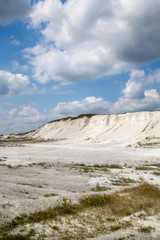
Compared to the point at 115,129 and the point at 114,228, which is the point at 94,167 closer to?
the point at 114,228

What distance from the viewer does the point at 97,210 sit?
24.7 feet

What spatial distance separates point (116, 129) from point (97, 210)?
54.1 metres

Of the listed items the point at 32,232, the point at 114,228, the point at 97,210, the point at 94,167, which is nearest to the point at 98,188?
the point at 97,210

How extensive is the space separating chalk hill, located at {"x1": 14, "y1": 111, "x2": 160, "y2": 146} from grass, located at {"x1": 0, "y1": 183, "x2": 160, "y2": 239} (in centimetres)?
3258

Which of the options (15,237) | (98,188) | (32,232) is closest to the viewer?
(15,237)

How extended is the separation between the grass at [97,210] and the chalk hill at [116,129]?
1283 inches

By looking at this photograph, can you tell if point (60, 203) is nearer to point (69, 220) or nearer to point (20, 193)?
point (69, 220)

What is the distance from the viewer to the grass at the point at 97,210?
638 cm

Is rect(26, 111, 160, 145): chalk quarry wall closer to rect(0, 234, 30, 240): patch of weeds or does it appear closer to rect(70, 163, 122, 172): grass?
rect(70, 163, 122, 172): grass

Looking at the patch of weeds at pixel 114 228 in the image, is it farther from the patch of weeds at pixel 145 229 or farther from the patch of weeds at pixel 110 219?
the patch of weeds at pixel 145 229

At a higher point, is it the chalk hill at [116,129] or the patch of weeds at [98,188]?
the chalk hill at [116,129]

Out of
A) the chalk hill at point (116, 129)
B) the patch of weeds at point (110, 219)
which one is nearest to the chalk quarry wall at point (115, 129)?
the chalk hill at point (116, 129)

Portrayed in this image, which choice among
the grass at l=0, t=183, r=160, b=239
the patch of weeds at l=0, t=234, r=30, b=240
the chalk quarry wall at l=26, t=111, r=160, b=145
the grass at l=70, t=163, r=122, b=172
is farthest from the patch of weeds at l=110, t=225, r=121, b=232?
the chalk quarry wall at l=26, t=111, r=160, b=145

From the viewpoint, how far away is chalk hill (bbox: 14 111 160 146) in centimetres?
4894
